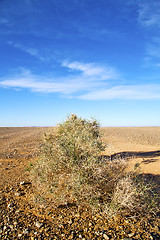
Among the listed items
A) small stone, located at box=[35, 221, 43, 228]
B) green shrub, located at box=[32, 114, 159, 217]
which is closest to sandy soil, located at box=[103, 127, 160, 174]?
green shrub, located at box=[32, 114, 159, 217]

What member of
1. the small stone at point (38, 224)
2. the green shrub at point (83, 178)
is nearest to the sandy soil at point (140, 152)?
the green shrub at point (83, 178)

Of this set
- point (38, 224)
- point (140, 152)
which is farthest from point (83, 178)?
point (140, 152)

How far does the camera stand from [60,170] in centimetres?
479

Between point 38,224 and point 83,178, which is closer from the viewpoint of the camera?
point 38,224

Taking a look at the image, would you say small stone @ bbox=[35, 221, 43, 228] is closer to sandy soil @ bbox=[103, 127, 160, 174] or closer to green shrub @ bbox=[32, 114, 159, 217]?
green shrub @ bbox=[32, 114, 159, 217]

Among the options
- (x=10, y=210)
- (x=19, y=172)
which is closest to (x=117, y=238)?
(x=10, y=210)

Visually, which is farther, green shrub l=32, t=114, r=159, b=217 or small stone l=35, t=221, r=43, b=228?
green shrub l=32, t=114, r=159, b=217

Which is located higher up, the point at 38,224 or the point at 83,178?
the point at 83,178

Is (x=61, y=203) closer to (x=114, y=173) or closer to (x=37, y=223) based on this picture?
(x=37, y=223)

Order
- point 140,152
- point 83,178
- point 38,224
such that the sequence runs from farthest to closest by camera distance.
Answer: point 140,152
point 83,178
point 38,224

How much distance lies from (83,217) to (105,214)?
58 centimetres

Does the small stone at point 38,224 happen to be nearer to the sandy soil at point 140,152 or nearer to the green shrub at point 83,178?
the green shrub at point 83,178

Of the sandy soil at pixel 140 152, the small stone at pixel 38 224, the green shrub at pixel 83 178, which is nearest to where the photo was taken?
the small stone at pixel 38 224

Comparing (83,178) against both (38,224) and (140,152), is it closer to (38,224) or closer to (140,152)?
(38,224)
